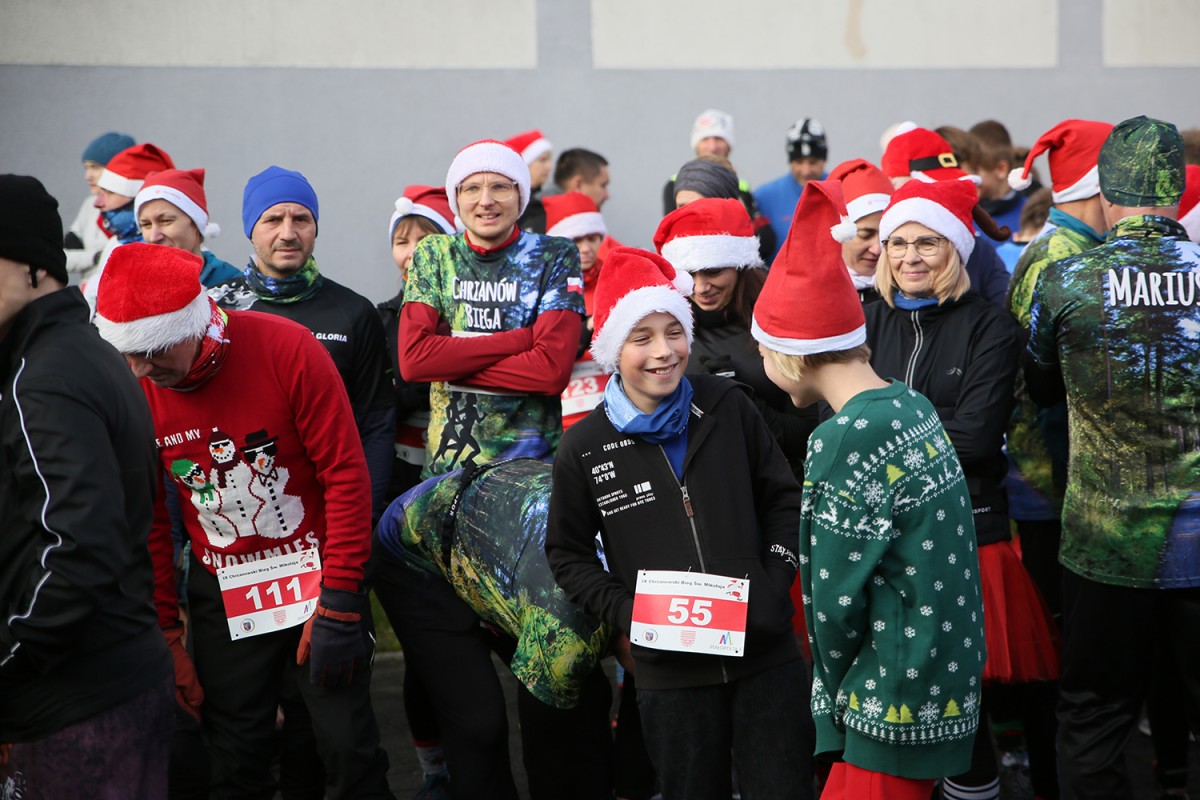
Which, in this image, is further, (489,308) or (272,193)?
(272,193)

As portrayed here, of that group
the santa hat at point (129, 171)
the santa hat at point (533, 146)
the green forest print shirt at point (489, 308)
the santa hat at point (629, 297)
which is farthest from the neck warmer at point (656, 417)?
the santa hat at point (533, 146)

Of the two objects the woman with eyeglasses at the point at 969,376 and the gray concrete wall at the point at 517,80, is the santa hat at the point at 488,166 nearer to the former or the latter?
the woman with eyeglasses at the point at 969,376

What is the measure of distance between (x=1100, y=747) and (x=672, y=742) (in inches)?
52.3

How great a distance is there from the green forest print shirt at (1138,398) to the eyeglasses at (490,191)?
197cm

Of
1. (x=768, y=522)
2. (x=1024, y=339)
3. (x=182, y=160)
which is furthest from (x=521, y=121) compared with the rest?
(x=768, y=522)

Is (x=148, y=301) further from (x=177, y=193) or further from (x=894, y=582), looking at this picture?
(x=177, y=193)

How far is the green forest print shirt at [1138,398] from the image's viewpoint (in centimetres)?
360

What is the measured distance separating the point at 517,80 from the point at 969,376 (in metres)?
5.21

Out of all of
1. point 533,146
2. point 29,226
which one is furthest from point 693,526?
point 533,146

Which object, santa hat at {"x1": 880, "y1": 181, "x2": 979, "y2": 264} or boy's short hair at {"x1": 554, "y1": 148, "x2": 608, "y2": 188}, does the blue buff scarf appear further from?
boy's short hair at {"x1": 554, "y1": 148, "x2": 608, "y2": 188}

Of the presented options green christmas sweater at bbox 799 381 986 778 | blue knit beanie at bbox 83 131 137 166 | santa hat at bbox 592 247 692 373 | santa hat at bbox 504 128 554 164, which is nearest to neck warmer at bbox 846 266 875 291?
santa hat at bbox 592 247 692 373

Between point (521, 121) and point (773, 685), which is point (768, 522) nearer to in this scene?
point (773, 685)

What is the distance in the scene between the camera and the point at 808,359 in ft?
9.89

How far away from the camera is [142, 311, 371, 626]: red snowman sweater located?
144 inches
